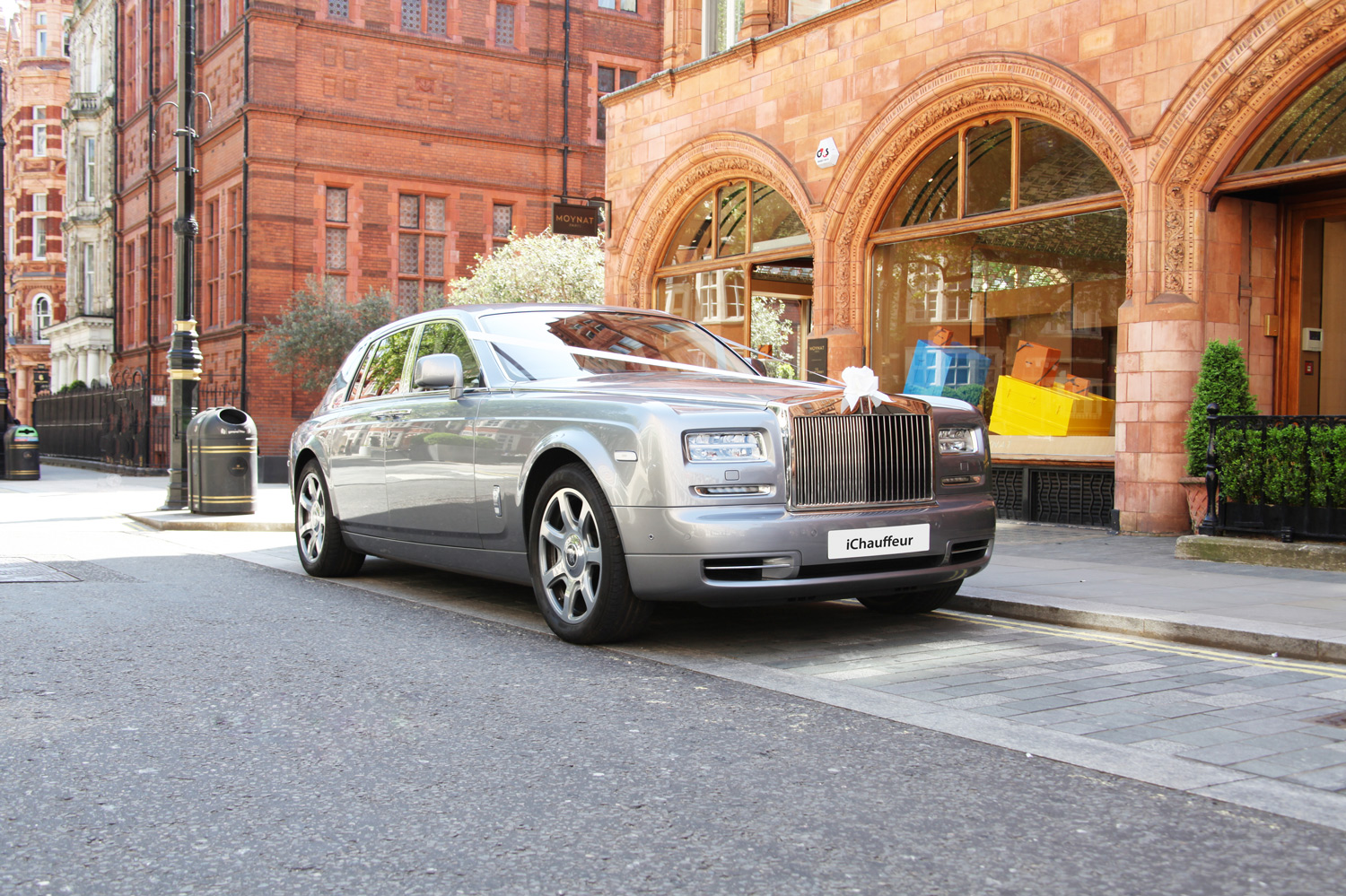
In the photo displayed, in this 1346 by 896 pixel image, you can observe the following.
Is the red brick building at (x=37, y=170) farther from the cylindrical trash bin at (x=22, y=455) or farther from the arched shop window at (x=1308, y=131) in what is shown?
the arched shop window at (x=1308, y=131)

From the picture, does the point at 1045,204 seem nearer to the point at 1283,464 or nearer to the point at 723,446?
the point at 1283,464

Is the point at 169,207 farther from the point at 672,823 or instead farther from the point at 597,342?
the point at 672,823

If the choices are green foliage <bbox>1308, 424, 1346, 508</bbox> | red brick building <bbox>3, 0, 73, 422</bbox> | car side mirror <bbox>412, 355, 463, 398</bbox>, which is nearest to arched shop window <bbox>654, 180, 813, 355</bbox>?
green foliage <bbox>1308, 424, 1346, 508</bbox>

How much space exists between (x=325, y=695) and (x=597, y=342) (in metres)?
2.93

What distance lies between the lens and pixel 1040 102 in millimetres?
11992

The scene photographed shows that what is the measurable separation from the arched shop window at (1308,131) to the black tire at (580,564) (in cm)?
724

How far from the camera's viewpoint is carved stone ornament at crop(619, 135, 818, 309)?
1514cm

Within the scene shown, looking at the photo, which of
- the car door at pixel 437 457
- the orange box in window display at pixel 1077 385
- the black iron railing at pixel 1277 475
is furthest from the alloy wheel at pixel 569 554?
the orange box in window display at pixel 1077 385

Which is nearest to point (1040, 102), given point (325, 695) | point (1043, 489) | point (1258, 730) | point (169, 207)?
point (1043, 489)

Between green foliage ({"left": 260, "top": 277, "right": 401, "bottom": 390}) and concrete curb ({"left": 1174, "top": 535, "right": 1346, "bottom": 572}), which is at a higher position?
green foliage ({"left": 260, "top": 277, "right": 401, "bottom": 390})

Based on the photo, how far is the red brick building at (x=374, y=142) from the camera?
99.9 feet

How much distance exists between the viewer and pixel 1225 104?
10.4 m

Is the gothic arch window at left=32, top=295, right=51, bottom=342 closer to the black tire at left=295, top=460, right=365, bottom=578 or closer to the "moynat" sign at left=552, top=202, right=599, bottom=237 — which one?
the "moynat" sign at left=552, top=202, right=599, bottom=237

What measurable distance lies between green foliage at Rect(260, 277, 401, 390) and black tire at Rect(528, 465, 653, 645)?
76.6 feet
